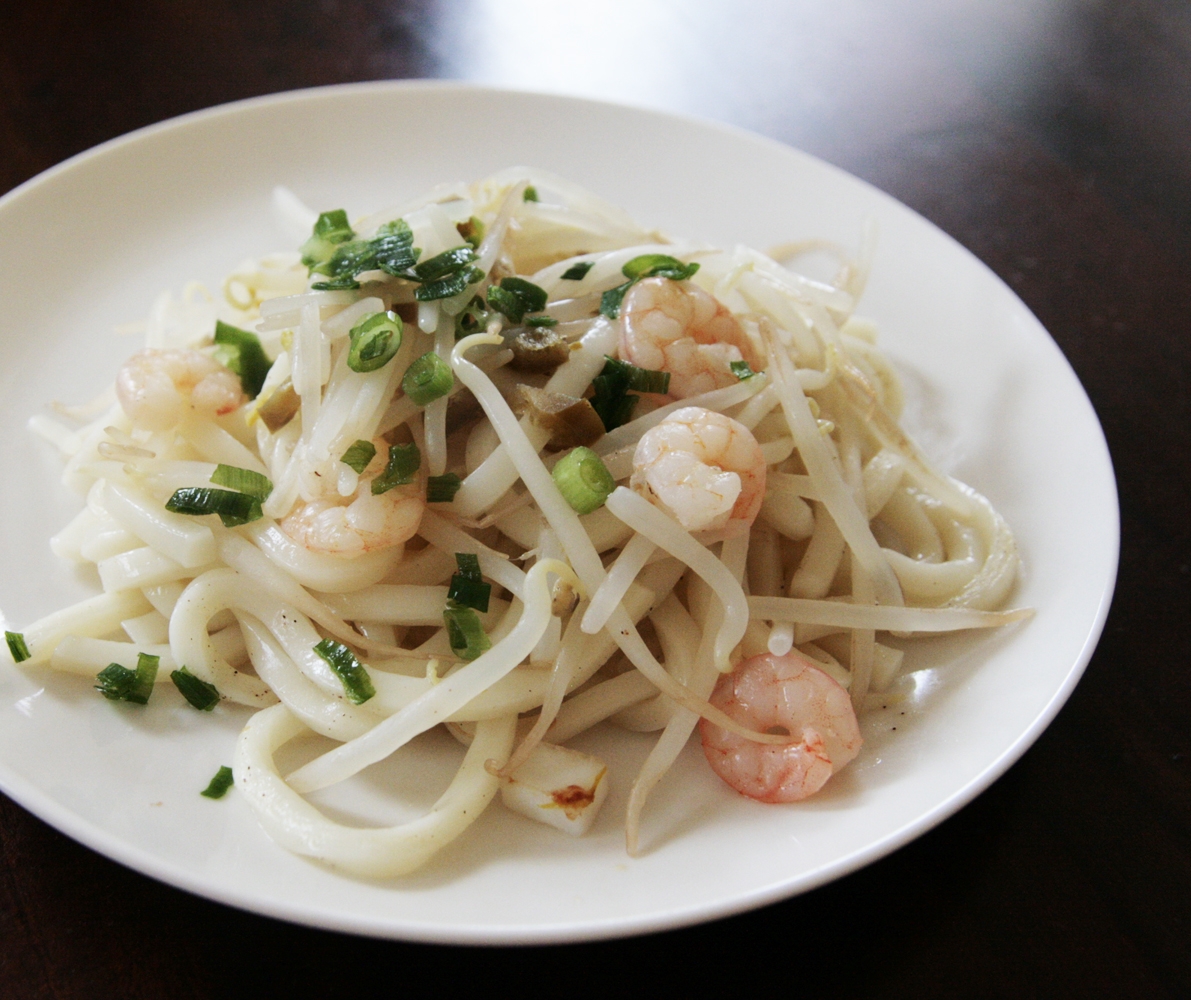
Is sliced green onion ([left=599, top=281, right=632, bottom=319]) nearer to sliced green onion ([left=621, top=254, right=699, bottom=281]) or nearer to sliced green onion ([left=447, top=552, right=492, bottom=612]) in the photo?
sliced green onion ([left=621, top=254, right=699, bottom=281])

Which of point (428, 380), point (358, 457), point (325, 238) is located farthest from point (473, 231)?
point (358, 457)

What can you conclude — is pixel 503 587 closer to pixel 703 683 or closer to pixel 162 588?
pixel 703 683

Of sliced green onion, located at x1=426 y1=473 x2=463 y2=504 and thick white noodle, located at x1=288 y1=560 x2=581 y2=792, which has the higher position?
sliced green onion, located at x1=426 y1=473 x2=463 y2=504

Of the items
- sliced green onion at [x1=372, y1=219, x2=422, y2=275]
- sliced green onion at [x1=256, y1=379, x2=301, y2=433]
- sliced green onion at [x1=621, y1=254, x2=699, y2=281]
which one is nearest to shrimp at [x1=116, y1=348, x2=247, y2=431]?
sliced green onion at [x1=256, y1=379, x2=301, y2=433]

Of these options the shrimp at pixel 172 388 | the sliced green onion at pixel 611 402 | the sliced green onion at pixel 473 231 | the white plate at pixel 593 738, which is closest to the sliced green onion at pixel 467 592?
the white plate at pixel 593 738

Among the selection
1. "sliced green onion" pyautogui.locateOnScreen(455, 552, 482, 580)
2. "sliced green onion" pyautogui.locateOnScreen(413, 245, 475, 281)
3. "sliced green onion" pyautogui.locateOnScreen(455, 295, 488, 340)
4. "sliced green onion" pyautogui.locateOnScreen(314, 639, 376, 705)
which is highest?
"sliced green onion" pyautogui.locateOnScreen(413, 245, 475, 281)

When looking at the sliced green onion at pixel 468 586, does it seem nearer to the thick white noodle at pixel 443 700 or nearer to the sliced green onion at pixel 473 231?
the thick white noodle at pixel 443 700

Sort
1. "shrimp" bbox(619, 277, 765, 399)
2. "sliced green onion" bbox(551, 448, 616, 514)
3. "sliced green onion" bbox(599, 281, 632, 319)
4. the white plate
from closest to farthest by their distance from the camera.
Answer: the white plate < "sliced green onion" bbox(551, 448, 616, 514) < "shrimp" bbox(619, 277, 765, 399) < "sliced green onion" bbox(599, 281, 632, 319)
